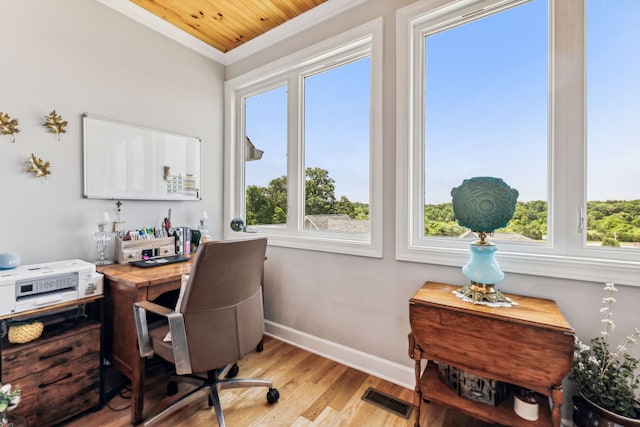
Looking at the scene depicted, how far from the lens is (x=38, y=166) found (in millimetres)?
1799

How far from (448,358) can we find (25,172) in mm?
2677

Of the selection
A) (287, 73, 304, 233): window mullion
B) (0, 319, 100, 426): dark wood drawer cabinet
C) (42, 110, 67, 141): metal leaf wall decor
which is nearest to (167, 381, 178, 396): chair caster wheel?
(0, 319, 100, 426): dark wood drawer cabinet

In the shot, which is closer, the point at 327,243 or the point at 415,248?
the point at 415,248

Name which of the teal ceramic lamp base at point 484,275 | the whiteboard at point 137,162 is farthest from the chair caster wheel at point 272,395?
the whiteboard at point 137,162

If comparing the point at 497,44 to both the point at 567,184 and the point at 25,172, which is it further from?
the point at 25,172

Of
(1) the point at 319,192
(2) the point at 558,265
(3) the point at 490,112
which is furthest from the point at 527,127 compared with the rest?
(1) the point at 319,192

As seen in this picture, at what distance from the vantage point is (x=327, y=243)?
2.23 metres

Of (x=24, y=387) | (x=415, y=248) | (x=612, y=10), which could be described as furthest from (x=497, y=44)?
(x=24, y=387)

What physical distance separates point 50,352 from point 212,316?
0.90 metres

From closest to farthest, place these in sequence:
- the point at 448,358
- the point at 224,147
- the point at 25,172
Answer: the point at 448,358 → the point at 25,172 → the point at 224,147

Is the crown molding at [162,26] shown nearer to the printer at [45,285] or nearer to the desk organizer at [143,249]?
the desk organizer at [143,249]

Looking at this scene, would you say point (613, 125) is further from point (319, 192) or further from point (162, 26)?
point (162, 26)

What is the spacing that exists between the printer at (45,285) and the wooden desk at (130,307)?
0.38 feet

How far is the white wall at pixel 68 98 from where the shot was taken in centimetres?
173
